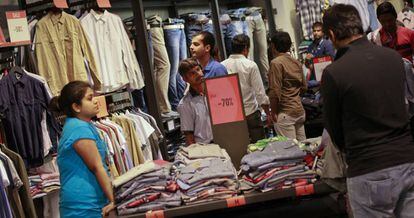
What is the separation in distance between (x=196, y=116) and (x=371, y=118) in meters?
1.68

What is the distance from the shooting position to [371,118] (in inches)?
87.0

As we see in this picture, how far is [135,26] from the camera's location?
5.46 m

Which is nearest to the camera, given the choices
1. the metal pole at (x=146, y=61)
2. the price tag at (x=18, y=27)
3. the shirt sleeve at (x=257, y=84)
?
the price tag at (x=18, y=27)

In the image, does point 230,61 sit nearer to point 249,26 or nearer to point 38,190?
point 38,190

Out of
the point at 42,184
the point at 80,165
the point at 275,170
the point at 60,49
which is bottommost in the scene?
the point at 42,184

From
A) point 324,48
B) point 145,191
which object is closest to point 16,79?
point 145,191

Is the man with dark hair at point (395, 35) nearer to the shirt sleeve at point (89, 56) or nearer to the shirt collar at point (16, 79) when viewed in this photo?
the shirt sleeve at point (89, 56)

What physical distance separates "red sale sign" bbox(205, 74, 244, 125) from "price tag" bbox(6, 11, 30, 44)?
192cm

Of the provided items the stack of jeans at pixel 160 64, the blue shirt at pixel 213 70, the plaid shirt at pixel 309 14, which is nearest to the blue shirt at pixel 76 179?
the blue shirt at pixel 213 70

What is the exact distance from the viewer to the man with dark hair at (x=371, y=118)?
220 cm

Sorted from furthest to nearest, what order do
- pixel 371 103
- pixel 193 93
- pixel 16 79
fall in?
pixel 16 79 → pixel 193 93 → pixel 371 103

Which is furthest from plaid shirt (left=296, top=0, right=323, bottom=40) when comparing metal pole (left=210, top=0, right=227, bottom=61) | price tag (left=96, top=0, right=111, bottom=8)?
price tag (left=96, top=0, right=111, bottom=8)

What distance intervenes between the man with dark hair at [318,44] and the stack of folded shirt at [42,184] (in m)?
3.75

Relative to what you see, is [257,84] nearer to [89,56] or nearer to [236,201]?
[89,56]
